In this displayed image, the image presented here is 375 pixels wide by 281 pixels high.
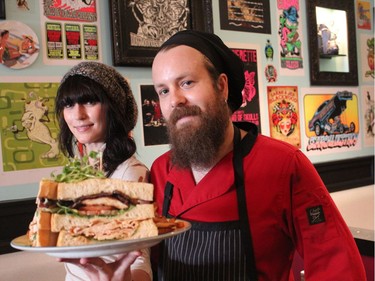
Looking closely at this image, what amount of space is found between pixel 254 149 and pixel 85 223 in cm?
60

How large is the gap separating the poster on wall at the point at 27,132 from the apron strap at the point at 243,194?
1108mm

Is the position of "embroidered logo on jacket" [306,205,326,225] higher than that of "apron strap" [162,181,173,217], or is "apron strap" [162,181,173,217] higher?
"apron strap" [162,181,173,217]

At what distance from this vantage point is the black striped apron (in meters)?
1.31

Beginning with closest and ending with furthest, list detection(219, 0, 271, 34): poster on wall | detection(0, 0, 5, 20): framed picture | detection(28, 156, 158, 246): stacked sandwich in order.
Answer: detection(28, 156, 158, 246): stacked sandwich → detection(0, 0, 5, 20): framed picture → detection(219, 0, 271, 34): poster on wall

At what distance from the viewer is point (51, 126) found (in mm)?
2188

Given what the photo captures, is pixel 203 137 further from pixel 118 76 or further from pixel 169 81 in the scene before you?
pixel 118 76

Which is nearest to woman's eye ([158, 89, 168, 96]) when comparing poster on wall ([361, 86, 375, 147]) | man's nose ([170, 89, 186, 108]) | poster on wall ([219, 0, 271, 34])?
man's nose ([170, 89, 186, 108])

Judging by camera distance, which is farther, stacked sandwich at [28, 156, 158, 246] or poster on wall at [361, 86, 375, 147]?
poster on wall at [361, 86, 375, 147]

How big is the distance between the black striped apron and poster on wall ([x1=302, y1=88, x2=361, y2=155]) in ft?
6.80

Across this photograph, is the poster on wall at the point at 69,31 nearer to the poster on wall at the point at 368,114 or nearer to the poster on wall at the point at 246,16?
the poster on wall at the point at 246,16

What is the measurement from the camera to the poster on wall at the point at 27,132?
6.79 ft

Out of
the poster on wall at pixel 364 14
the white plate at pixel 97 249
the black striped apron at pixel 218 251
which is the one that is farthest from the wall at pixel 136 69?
the white plate at pixel 97 249

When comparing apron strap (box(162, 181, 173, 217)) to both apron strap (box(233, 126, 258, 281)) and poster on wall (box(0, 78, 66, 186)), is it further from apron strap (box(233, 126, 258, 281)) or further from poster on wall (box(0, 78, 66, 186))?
poster on wall (box(0, 78, 66, 186))

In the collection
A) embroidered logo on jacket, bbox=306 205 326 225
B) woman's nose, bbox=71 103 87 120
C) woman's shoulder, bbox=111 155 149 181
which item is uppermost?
woman's nose, bbox=71 103 87 120
